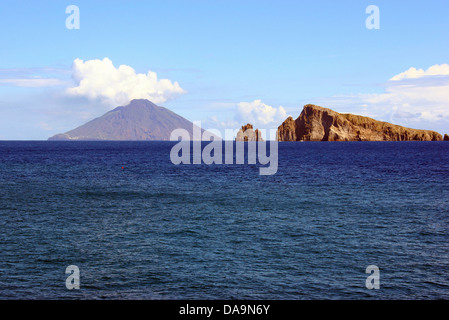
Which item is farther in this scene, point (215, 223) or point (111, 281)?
point (215, 223)

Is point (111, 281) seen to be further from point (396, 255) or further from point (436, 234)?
point (436, 234)

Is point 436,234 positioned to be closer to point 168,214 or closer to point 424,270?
point 424,270

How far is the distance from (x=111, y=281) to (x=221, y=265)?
665 cm

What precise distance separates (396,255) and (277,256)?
805cm

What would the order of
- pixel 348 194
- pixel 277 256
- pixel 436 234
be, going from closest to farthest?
pixel 277 256
pixel 436 234
pixel 348 194

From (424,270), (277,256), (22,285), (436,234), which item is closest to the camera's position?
(22,285)

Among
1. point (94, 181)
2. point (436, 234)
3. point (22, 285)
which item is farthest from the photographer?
point (94, 181)

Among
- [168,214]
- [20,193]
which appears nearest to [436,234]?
[168,214]

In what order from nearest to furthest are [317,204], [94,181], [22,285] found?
[22,285], [317,204], [94,181]

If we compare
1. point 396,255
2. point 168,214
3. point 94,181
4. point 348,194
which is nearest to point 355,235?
point 396,255

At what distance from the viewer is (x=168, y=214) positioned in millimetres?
40031
